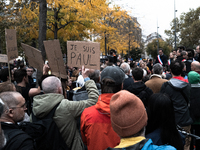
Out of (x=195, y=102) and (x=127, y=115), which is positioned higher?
(x=127, y=115)

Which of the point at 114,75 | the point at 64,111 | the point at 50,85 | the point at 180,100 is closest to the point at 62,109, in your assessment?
the point at 64,111

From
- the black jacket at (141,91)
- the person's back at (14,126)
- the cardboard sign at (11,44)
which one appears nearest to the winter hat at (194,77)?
the black jacket at (141,91)

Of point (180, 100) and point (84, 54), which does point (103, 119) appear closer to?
point (84, 54)

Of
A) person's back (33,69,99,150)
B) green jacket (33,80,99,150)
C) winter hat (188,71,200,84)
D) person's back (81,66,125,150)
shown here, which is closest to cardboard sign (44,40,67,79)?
person's back (33,69,99,150)

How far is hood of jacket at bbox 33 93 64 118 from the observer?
103 inches

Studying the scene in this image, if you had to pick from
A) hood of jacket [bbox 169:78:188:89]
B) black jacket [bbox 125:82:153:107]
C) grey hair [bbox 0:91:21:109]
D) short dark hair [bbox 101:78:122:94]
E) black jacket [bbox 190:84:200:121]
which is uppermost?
short dark hair [bbox 101:78:122:94]

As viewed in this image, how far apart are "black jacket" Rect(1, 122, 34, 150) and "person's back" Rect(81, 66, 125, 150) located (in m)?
0.76

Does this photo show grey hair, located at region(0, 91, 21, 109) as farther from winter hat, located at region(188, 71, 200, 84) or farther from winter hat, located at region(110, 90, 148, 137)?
winter hat, located at region(188, 71, 200, 84)

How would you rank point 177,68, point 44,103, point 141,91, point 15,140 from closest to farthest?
point 15,140 < point 44,103 < point 141,91 < point 177,68

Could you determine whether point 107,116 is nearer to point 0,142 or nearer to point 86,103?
point 86,103

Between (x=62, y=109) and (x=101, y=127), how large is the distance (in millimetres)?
633

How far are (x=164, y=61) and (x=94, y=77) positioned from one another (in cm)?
698

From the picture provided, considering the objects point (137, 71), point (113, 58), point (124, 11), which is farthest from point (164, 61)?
point (124, 11)

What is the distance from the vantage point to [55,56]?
12.0ft
